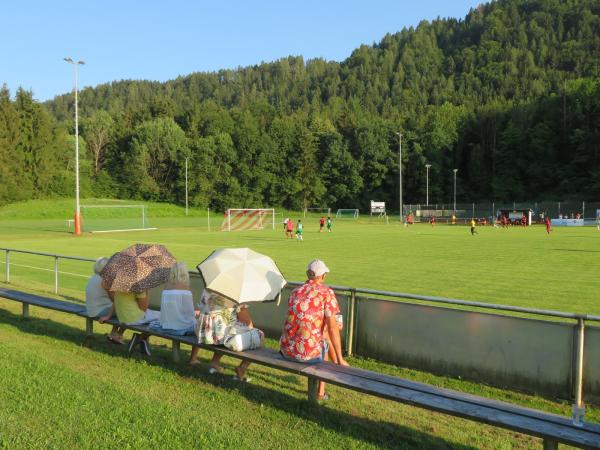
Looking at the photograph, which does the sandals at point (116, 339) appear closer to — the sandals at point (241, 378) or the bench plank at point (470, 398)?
the sandals at point (241, 378)

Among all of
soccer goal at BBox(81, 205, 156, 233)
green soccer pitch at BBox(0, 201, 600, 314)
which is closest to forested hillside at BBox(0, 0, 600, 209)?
soccer goal at BBox(81, 205, 156, 233)

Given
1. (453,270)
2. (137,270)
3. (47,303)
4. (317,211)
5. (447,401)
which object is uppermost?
(137,270)

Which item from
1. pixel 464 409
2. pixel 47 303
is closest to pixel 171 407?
pixel 464 409

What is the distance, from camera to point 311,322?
592 centimetres

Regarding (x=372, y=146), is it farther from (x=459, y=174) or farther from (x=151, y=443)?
(x=151, y=443)

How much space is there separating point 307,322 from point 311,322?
42 mm

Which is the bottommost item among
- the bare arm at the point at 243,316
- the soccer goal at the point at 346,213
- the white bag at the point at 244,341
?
the soccer goal at the point at 346,213

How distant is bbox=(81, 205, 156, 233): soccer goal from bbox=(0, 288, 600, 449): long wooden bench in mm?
45158

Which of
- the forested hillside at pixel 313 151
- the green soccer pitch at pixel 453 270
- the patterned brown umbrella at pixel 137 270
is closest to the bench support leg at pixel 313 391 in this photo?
the patterned brown umbrella at pixel 137 270

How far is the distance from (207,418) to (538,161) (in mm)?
99051

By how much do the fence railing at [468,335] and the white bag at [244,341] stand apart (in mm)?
1874

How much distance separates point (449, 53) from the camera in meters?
175

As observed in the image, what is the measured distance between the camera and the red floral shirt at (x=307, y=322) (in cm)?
588

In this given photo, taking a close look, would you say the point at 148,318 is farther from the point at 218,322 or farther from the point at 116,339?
the point at 218,322
